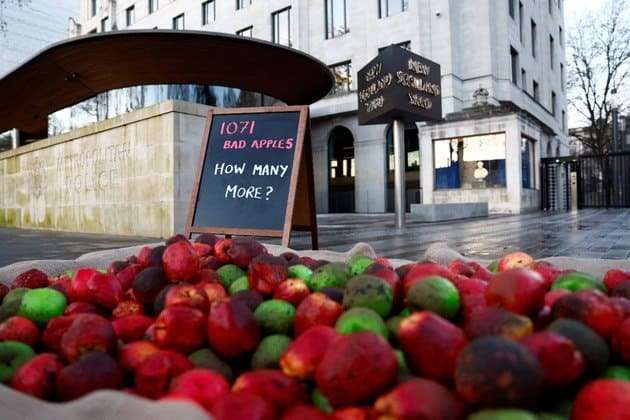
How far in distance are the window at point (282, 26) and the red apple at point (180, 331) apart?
28.1m

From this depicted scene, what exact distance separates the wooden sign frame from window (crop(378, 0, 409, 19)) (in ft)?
Answer: 71.2

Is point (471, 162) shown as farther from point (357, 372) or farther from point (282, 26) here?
point (357, 372)

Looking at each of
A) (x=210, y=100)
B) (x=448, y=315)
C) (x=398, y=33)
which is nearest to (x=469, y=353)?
(x=448, y=315)

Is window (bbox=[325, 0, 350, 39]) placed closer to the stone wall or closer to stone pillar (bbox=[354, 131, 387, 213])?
stone pillar (bbox=[354, 131, 387, 213])

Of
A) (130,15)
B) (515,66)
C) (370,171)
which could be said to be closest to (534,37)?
(515,66)

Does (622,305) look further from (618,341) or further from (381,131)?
(381,131)

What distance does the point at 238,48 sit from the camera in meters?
8.03

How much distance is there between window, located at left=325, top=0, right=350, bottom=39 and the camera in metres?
25.6

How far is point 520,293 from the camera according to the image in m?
1.09

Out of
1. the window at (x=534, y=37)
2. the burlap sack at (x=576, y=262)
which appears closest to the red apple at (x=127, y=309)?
the burlap sack at (x=576, y=262)

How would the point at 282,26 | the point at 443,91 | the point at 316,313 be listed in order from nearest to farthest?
1. the point at 316,313
2. the point at 443,91
3. the point at 282,26

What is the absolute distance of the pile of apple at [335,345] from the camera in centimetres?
75

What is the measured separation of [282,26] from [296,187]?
26256mm

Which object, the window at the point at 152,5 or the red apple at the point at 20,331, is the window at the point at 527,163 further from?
the window at the point at 152,5
